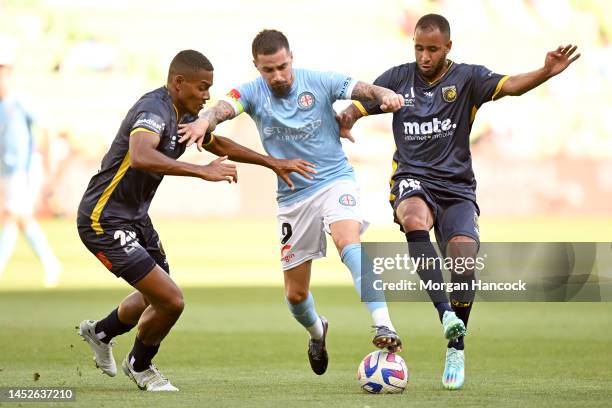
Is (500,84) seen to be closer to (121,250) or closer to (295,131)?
(295,131)

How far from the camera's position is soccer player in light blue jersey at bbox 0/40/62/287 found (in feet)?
56.6

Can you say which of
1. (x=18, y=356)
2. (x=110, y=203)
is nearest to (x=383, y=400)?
(x=110, y=203)

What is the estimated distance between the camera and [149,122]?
→ 7609 millimetres

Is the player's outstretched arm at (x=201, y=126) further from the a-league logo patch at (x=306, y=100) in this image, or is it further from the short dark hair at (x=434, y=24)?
the short dark hair at (x=434, y=24)

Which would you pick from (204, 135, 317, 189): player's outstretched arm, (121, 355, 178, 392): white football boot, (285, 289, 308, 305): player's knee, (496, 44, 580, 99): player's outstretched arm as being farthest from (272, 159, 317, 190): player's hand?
(121, 355, 178, 392): white football boot

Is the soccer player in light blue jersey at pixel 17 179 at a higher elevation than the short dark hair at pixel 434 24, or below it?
below

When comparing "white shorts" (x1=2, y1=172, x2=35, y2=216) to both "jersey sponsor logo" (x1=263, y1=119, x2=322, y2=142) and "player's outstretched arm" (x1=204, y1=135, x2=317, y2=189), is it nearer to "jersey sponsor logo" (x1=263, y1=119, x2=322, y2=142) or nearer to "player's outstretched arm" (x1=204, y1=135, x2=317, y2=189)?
"jersey sponsor logo" (x1=263, y1=119, x2=322, y2=142)

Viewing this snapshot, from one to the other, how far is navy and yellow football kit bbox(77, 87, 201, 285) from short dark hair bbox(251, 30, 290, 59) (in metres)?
0.84

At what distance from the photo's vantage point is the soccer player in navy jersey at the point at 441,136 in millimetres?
8352

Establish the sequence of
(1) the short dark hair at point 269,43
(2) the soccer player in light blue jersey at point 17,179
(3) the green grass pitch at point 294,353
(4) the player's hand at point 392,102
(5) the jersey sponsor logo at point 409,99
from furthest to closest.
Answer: (2) the soccer player in light blue jersey at point 17,179
(5) the jersey sponsor logo at point 409,99
(1) the short dark hair at point 269,43
(4) the player's hand at point 392,102
(3) the green grass pitch at point 294,353

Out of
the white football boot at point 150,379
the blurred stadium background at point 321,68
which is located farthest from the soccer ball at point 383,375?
the blurred stadium background at point 321,68

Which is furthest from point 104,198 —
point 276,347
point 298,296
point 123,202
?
point 276,347

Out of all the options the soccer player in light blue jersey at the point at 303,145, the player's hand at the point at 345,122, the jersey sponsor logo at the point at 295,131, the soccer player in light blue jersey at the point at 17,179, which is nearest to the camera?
A: the soccer player in light blue jersey at the point at 303,145

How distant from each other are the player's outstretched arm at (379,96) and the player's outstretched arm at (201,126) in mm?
954
